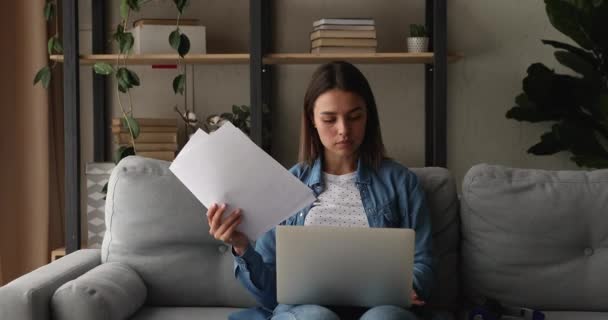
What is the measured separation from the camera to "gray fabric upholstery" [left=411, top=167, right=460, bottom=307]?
1977 mm

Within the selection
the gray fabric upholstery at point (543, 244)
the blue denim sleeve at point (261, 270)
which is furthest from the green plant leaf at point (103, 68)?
the gray fabric upholstery at point (543, 244)

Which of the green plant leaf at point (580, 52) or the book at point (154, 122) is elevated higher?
the green plant leaf at point (580, 52)

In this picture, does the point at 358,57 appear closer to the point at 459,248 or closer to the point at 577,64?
the point at 577,64

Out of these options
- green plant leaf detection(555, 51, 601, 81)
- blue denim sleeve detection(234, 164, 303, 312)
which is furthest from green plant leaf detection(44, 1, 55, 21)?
green plant leaf detection(555, 51, 601, 81)

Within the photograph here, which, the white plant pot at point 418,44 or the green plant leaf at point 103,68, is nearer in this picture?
the green plant leaf at point 103,68

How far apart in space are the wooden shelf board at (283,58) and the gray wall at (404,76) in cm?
23

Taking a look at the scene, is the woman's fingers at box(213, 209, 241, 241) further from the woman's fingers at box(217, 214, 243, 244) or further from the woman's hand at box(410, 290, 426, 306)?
the woman's hand at box(410, 290, 426, 306)

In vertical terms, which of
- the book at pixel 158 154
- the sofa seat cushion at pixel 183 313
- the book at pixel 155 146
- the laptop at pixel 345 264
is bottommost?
the sofa seat cushion at pixel 183 313

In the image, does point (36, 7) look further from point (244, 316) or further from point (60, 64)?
point (244, 316)

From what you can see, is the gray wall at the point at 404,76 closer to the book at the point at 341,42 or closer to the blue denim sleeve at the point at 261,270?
the book at the point at 341,42

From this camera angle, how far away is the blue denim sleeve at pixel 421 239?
1726 millimetres

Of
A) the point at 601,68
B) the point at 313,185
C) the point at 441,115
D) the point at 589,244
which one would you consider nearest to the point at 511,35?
the point at 601,68

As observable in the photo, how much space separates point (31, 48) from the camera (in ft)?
10.0

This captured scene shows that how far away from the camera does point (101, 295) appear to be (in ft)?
5.79
